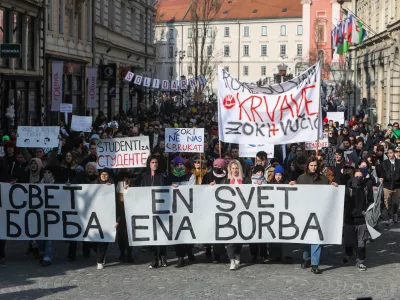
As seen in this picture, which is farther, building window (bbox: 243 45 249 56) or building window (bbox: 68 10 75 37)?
building window (bbox: 243 45 249 56)

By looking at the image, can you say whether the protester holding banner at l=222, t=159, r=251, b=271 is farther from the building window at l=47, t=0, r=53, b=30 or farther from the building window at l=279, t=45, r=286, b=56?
the building window at l=279, t=45, r=286, b=56

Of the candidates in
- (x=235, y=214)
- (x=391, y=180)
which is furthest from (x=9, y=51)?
(x=235, y=214)

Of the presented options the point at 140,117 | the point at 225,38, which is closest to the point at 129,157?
the point at 140,117

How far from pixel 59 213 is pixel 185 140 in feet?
→ 19.0

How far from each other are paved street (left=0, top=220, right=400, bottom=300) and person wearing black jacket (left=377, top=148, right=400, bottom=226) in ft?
12.9

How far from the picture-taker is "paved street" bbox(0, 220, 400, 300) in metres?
10.4

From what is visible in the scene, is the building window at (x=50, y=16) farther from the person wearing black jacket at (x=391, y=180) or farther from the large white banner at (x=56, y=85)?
the person wearing black jacket at (x=391, y=180)

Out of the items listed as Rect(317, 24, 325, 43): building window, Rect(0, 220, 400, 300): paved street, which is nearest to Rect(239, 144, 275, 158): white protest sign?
Rect(0, 220, 400, 300): paved street

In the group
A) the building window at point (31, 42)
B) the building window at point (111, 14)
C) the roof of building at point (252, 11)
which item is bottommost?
the building window at point (31, 42)

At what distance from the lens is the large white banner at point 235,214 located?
12.1 meters

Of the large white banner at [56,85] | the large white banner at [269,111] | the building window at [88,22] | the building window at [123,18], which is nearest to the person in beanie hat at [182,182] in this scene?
the large white banner at [269,111]

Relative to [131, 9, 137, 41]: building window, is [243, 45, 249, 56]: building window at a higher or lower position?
higher

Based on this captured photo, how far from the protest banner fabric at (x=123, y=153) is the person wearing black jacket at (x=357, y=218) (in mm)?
3914

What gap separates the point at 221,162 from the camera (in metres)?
12.8
